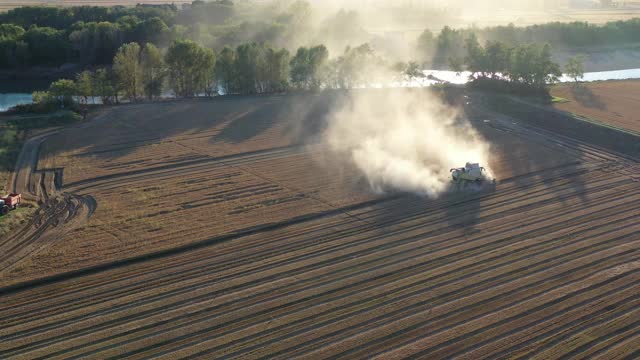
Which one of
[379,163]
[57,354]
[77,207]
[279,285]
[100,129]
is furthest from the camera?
[100,129]

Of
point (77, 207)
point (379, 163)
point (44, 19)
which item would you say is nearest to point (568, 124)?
point (379, 163)

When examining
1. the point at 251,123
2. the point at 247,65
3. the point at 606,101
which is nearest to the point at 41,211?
the point at 251,123

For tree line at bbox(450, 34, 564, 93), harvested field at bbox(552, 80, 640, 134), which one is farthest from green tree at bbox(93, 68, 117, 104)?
harvested field at bbox(552, 80, 640, 134)

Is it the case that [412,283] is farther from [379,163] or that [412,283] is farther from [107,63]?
[107,63]

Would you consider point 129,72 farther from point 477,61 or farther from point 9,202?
point 477,61

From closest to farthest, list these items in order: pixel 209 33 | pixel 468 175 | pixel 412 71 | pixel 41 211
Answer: pixel 41 211, pixel 468 175, pixel 412 71, pixel 209 33

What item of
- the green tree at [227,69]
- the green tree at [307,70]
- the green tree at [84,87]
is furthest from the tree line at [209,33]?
the green tree at [84,87]

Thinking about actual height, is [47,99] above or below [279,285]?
above
